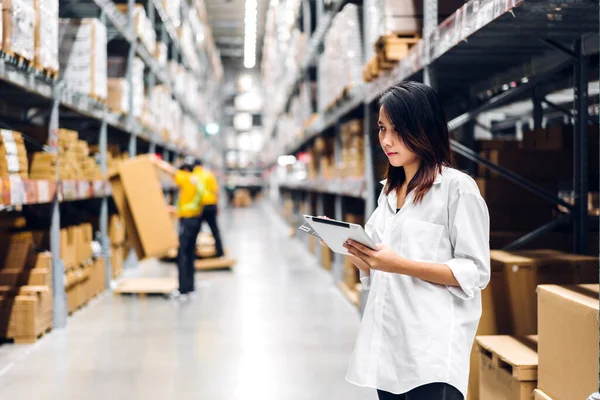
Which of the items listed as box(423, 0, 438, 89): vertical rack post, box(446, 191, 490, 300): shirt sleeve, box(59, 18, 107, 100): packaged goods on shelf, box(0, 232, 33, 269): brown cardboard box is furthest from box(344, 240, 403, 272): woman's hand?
box(59, 18, 107, 100): packaged goods on shelf

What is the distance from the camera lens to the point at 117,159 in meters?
7.66

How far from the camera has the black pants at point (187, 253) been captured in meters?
6.32

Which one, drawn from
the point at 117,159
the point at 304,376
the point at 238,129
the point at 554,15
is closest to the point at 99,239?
the point at 117,159

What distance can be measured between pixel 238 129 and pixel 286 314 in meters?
23.6

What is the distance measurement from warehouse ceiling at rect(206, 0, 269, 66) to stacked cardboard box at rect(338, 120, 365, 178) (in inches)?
407

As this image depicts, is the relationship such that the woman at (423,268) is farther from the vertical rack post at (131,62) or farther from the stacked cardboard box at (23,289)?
the vertical rack post at (131,62)

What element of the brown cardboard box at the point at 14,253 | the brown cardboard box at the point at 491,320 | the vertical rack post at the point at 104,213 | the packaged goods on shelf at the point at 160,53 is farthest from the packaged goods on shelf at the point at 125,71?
the brown cardboard box at the point at 491,320

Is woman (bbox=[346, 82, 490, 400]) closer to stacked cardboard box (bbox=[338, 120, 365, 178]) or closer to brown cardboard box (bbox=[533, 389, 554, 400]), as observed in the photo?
brown cardboard box (bbox=[533, 389, 554, 400])

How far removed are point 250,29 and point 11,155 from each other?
3.32m

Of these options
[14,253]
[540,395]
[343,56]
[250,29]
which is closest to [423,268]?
[540,395]

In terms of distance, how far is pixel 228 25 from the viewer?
74.5ft

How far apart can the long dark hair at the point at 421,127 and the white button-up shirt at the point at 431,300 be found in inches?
1.3

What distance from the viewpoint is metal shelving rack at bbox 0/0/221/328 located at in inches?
167

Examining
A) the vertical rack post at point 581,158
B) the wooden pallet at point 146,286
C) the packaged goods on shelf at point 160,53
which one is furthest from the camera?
the packaged goods on shelf at point 160,53
